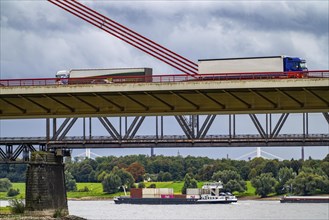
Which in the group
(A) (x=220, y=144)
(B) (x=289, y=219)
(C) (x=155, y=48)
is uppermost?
(C) (x=155, y=48)

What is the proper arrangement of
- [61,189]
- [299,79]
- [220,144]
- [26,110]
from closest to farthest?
[299,79]
[26,110]
[61,189]
[220,144]

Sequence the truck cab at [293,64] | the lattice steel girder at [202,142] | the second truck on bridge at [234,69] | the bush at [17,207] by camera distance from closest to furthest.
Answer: the second truck on bridge at [234,69] → the truck cab at [293,64] → the bush at [17,207] → the lattice steel girder at [202,142]

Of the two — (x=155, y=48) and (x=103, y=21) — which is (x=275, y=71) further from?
(x=103, y=21)

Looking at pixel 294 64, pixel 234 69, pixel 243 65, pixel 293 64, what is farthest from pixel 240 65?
pixel 294 64

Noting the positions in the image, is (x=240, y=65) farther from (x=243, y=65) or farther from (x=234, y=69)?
(x=234, y=69)

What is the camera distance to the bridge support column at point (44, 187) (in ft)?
313

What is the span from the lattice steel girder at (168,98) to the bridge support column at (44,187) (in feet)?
52.7

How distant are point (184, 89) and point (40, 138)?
44724mm

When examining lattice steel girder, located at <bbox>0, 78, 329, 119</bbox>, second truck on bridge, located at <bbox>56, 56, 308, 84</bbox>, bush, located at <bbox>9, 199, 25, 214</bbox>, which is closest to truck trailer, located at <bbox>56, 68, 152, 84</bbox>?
second truck on bridge, located at <bbox>56, 56, 308, 84</bbox>

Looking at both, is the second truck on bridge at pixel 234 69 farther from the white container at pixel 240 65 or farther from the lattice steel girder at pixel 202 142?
the lattice steel girder at pixel 202 142

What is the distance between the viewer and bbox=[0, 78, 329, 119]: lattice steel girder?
7202 cm

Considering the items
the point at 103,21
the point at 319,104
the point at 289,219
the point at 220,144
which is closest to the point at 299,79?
the point at 319,104

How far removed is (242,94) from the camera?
7431cm

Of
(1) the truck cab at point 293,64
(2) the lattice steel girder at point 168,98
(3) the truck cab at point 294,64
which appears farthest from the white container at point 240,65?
(2) the lattice steel girder at point 168,98
